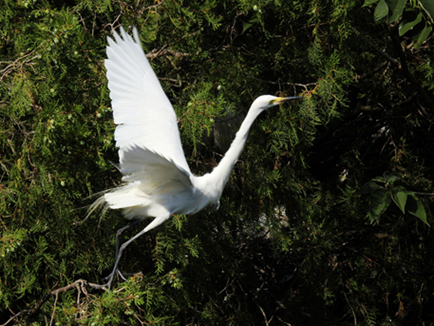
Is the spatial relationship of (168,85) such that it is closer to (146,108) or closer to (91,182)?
(146,108)

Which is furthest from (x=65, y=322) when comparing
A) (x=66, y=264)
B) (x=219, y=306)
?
(x=219, y=306)

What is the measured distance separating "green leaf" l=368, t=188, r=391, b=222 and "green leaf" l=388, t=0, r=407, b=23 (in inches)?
33.5

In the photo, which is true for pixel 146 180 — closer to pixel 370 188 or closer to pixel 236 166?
pixel 236 166

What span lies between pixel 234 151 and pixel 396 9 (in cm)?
90

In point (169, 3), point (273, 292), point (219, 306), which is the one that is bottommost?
point (273, 292)

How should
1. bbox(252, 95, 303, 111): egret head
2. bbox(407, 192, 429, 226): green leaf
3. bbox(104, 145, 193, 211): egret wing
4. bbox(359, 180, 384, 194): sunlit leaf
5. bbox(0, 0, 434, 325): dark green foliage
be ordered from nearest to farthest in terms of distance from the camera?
bbox(104, 145, 193, 211): egret wing, bbox(0, 0, 434, 325): dark green foliage, bbox(252, 95, 303, 111): egret head, bbox(407, 192, 429, 226): green leaf, bbox(359, 180, 384, 194): sunlit leaf

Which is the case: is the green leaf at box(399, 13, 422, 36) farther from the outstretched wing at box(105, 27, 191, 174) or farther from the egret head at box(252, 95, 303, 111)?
the outstretched wing at box(105, 27, 191, 174)

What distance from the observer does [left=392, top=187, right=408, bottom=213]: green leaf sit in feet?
8.44

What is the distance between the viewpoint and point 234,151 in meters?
2.57

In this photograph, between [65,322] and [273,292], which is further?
[273,292]

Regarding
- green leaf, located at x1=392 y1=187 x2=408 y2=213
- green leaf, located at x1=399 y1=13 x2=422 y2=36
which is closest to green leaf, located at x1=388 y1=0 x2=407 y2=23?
green leaf, located at x1=399 y1=13 x2=422 y2=36

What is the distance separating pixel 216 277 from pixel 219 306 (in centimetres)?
18

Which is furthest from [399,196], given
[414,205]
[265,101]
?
[265,101]

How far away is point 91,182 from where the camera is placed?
8.86 feet
